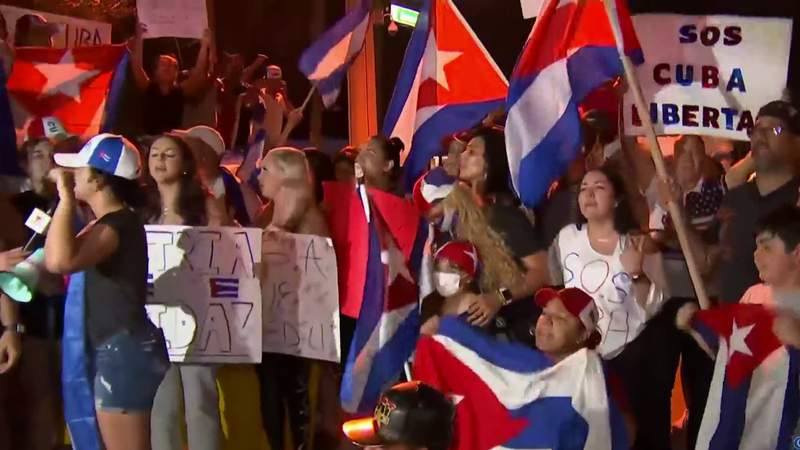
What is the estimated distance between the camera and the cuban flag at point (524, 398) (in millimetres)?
3926

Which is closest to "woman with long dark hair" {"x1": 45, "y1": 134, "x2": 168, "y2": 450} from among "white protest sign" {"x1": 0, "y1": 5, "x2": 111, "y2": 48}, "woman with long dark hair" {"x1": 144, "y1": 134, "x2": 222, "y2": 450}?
"woman with long dark hair" {"x1": 144, "y1": 134, "x2": 222, "y2": 450}

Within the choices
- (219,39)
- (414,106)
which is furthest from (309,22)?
(414,106)

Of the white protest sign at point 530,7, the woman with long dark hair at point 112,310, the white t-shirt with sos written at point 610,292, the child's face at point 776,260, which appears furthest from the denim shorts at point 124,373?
the white protest sign at point 530,7

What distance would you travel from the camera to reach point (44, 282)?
201 inches

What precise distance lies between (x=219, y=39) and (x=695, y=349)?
21.2 ft

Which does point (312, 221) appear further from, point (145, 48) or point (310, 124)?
point (145, 48)

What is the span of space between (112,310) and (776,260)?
7.67 feet

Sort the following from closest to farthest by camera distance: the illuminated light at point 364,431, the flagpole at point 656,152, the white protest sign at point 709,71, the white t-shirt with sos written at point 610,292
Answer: the illuminated light at point 364,431
the flagpole at point 656,152
the white t-shirt with sos written at point 610,292
the white protest sign at point 709,71

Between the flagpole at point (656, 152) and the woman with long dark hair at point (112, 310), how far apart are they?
1.94 meters

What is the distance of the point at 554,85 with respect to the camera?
16.1 ft

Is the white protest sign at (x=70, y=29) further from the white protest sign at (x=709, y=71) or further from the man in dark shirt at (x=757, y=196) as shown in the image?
the man in dark shirt at (x=757, y=196)

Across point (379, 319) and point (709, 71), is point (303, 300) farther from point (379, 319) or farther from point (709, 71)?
Answer: point (709, 71)

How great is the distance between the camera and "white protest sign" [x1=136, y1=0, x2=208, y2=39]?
23.5 ft

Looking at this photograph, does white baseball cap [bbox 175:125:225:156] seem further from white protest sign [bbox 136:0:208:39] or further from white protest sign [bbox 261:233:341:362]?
white protest sign [bbox 136:0:208:39]
